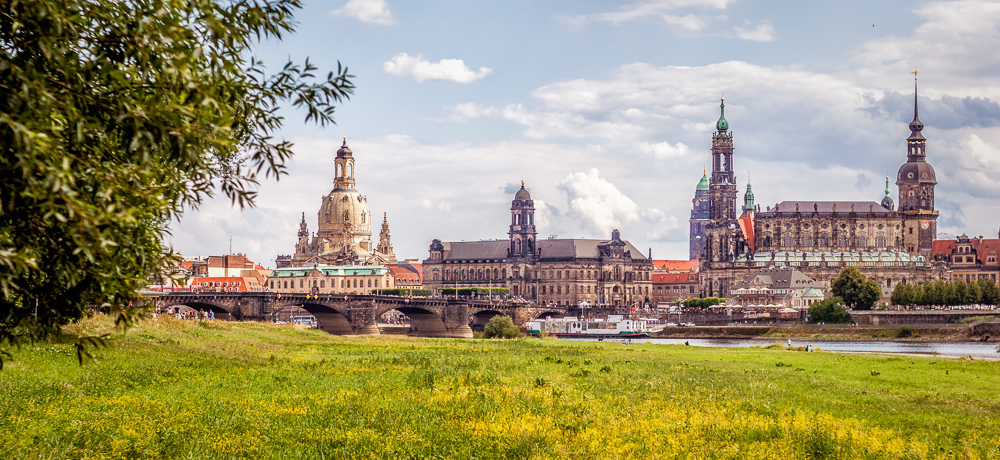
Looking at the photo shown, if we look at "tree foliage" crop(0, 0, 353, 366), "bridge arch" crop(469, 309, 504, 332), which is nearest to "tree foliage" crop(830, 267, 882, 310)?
"bridge arch" crop(469, 309, 504, 332)

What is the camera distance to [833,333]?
132250mm

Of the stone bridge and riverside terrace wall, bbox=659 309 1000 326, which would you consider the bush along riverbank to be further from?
the stone bridge

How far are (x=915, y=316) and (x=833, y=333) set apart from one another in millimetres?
15093

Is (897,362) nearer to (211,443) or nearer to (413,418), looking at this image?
(413,418)

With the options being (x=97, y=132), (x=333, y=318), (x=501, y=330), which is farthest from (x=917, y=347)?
(x=97, y=132)

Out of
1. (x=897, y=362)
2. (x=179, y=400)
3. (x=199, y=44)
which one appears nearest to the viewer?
(x=199, y=44)

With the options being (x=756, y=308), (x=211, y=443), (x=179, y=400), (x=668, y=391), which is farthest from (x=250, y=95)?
(x=756, y=308)

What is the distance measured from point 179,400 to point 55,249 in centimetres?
1229

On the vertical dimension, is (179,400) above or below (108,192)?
below

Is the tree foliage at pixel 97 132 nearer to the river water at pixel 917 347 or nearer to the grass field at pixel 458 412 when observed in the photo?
the grass field at pixel 458 412

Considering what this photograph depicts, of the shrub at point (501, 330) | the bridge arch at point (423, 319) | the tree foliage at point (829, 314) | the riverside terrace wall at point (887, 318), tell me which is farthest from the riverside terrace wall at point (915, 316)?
the bridge arch at point (423, 319)

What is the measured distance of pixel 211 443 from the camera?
15.9m

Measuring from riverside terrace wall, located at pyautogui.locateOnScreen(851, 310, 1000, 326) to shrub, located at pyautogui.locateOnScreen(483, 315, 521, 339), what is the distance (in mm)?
59735

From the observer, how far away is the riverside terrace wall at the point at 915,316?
13300 centimetres
